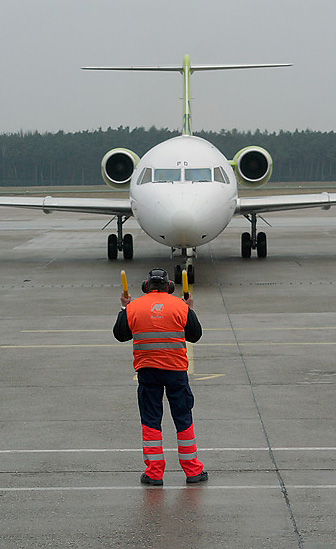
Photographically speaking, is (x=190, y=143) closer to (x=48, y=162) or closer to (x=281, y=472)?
(x=281, y=472)

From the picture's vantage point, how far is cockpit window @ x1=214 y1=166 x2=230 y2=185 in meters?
21.5

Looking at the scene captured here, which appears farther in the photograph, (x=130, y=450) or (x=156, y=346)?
(x=130, y=450)

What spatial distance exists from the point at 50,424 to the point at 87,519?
2734 millimetres

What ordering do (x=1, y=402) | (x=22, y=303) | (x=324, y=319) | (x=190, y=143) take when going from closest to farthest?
(x=1, y=402) → (x=324, y=319) → (x=22, y=303) → (x=190, y=143)

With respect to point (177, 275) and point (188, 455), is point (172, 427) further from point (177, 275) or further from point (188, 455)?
point (177, 275)

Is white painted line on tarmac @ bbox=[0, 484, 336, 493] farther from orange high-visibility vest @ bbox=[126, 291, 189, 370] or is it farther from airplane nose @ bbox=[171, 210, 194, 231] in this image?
airplane nose @ bbox=[171, 210, 194, 231]

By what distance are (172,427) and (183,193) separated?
37.3 feet

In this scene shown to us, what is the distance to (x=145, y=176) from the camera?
861 inches

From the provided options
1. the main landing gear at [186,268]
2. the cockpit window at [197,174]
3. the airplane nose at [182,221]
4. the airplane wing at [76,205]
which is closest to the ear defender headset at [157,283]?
the airplane nose at [182,221]

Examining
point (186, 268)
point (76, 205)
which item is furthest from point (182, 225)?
point (76, 205)

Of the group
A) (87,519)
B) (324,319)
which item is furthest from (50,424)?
(324,319)

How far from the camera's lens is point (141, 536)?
616cm

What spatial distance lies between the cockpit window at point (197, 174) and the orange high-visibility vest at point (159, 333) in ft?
43.9

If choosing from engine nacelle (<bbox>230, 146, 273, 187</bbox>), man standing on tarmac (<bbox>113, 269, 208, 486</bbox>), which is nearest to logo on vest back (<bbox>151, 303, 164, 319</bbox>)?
man standing on tarmac (<bbox>113, 269, 208, 486</bbox>)
